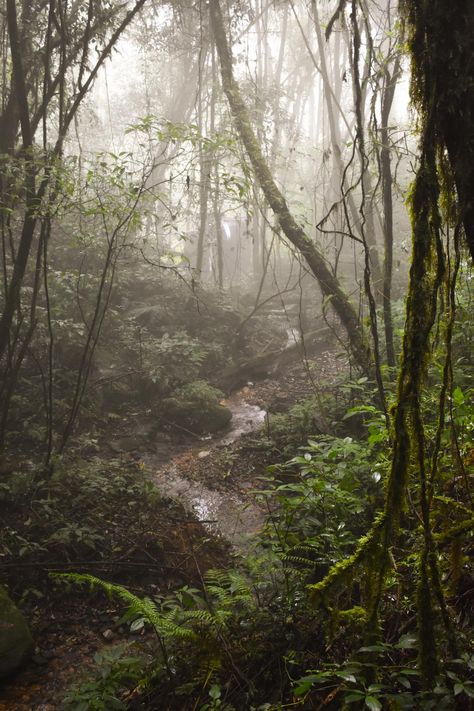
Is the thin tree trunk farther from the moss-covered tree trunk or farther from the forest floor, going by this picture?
the moss-covered tree trunk

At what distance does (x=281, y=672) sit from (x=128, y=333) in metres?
8.23

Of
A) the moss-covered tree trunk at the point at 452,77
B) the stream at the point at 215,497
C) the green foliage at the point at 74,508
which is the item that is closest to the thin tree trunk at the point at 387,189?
the stream at the point at 215,497

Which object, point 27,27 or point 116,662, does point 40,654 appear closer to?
point 116,662

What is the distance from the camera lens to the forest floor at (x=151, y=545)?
3.44 m

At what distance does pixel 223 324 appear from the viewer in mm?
11953

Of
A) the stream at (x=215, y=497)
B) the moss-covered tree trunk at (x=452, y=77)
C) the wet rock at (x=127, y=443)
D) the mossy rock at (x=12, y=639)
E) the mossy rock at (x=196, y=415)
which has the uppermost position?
the moss-covered tree trunk at (x=452, y=77)

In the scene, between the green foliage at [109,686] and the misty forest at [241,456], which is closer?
the misty forest at [241,456]

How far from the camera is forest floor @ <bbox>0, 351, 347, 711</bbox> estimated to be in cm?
344

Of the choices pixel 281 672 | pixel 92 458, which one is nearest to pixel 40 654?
pixel 281 672

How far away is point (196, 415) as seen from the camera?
8.00 metres

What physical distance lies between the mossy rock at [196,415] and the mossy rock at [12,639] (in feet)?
15.0

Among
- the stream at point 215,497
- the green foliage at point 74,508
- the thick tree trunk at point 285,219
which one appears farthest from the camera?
the thick tree trunk at point 285,219

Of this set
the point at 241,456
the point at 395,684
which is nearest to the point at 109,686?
the point at 395,684

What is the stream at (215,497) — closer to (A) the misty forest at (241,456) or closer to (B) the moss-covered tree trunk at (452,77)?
(A) the misty forest at (241,456)
